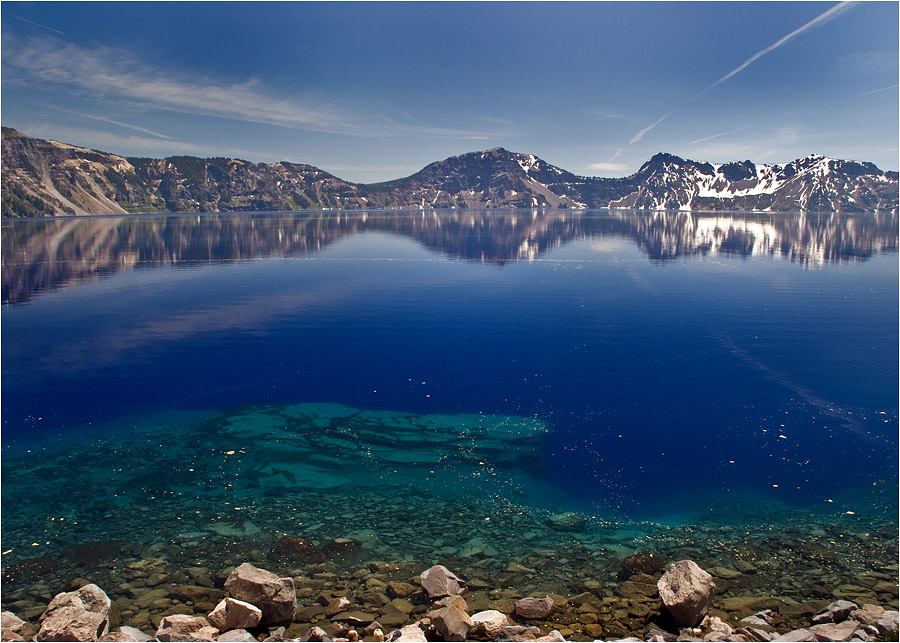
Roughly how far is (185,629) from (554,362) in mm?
30406

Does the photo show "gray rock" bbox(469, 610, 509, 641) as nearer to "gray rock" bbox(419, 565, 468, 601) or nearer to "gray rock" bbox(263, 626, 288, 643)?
"gray rock" bbox(419, 565, 468, 601)

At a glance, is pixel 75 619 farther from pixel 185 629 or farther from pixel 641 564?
pixel 641 564

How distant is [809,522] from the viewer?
21.1 meters

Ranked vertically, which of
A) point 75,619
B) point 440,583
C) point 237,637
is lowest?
point 440,583

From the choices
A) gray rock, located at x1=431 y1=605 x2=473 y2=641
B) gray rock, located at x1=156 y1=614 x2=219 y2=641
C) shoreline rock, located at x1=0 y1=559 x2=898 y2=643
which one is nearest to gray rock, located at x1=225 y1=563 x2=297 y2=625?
shoreline rock, located at x1=0 y1=559 x2=898 y2=643

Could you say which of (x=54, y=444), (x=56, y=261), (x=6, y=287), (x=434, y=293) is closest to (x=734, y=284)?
(x=434, y=293)

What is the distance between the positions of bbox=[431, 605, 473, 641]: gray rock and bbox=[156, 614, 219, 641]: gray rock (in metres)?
5.90

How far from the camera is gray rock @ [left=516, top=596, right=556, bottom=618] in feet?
52.9

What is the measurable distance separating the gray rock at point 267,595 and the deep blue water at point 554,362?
1142 centimetres

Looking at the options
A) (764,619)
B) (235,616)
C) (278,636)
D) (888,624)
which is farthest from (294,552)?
(888,624)

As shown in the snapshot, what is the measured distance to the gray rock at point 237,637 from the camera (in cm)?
1426

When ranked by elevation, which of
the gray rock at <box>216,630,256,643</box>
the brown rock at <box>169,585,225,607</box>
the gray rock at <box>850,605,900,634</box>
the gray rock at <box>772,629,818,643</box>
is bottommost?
the brown rock at <box>169,585,225,607</box>

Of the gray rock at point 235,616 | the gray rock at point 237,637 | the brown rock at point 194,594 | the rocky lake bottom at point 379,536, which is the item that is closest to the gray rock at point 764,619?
the rocky lake bottom at point 379,536

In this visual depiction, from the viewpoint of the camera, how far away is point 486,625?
1491cm
